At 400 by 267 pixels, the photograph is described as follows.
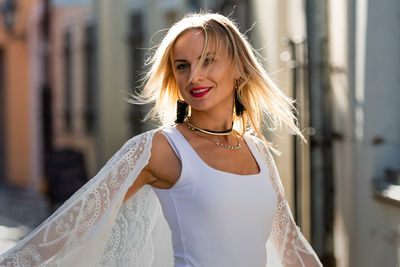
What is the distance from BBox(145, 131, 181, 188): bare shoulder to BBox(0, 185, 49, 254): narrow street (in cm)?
505

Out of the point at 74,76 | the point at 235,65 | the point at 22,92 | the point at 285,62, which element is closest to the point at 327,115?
the point at 285,62

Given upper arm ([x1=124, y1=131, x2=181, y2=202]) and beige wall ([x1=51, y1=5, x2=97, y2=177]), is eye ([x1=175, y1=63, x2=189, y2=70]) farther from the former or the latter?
beige wall ([x1=51, y1=5, x2=97, y2=177])

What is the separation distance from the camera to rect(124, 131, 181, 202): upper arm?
6.72 feet

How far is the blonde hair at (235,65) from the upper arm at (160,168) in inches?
11.2

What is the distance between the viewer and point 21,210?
10344 mm

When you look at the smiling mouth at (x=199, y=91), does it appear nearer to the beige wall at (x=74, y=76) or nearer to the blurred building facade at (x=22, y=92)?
the beige wall at (x=74, y=76)

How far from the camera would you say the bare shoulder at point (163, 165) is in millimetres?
2047

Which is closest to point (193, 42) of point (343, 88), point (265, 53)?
point (343, 88)

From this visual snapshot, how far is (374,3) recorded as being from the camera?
3.72 meters

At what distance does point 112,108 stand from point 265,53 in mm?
5361

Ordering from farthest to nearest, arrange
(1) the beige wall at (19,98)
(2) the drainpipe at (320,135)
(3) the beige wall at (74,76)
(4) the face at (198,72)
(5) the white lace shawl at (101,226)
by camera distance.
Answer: (1) the beige wall at (19,98), (3) the beige wall at (74,76), (2) the drainpipe at (320,135), (4) the face at (198,72), (5) the white lace shawl at (101,226)

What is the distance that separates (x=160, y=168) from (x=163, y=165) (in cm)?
1

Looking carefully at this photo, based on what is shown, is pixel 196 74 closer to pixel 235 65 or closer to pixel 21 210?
pixel 235 65

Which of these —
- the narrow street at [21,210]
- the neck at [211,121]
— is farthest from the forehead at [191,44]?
the narrow street at [21,210]
